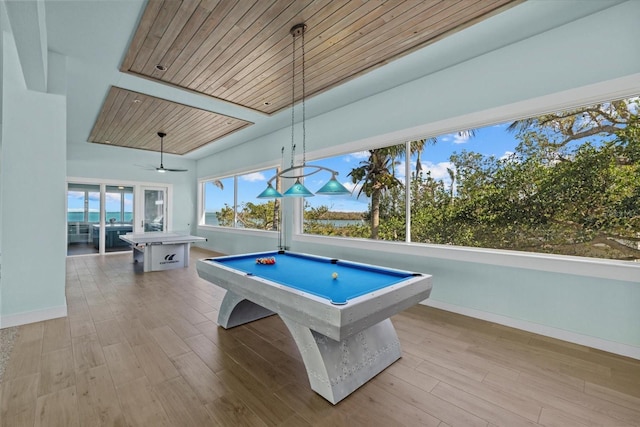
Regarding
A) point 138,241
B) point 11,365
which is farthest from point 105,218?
point 11,365

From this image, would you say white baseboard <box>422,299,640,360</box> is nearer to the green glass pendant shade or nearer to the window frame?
the green glass pendant shade

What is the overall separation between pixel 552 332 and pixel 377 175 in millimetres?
2861

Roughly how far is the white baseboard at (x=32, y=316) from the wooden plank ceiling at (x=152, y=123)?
3.01 meters

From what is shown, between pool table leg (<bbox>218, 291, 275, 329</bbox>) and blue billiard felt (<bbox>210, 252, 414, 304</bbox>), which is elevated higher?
blue billiard felt (<bbox>210, 252, 414, 304</bbox>)

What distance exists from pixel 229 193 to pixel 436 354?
697 cm

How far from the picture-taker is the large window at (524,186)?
2.53 metres

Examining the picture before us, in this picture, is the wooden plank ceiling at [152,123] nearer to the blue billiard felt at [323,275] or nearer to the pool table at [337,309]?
the blue billiard felt at [323,275]

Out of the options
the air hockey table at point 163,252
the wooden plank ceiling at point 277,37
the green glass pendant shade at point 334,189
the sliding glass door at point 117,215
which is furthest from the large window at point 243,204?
the green glass pendant shade at point 334,189

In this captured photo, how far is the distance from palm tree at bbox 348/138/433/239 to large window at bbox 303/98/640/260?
16 millimetres

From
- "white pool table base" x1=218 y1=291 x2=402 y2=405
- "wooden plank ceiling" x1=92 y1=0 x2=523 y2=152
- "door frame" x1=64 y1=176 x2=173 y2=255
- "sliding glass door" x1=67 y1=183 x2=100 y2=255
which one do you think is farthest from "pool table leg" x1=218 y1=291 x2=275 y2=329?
"sliding glass door" x1=67 y1=183 x2=100 y2=255

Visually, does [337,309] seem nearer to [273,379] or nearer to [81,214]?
[273,379]

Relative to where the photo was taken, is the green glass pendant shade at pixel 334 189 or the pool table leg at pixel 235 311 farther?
the pool table leg at pixel 235 311

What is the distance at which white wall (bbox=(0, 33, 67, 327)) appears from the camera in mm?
2918

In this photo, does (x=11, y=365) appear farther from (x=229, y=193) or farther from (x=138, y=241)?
(x=229, y=193)
